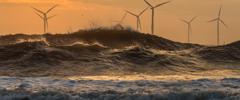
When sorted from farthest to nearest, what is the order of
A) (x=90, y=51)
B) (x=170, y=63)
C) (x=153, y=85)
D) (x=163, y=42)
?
(x=163, y=42) → (x=90, y=51) → (x=170, y=63) → (x=153, y=85)

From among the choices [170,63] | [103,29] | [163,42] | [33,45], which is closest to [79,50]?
[33,45]

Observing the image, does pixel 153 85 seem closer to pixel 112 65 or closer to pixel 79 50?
pixel 112 65

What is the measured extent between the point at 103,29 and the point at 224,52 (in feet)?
98.4

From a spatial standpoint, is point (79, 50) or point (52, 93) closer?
point (52, 93)

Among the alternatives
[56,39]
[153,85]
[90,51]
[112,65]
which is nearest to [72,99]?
[153,85]

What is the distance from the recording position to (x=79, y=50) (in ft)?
152

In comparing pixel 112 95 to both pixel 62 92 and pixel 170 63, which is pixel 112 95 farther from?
pixel 170 63

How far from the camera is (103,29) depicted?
3029 inches

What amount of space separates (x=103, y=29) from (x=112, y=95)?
55.5 meters

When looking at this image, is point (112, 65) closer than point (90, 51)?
Yes

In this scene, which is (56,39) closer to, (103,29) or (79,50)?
(103,29)

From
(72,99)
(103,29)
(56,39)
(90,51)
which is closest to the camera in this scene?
(72,99)

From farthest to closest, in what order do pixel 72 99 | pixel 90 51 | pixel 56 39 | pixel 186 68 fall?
1. pixel 56 39
2. pixel 90 51
3. pixel 186 68
4. pixel 72 99

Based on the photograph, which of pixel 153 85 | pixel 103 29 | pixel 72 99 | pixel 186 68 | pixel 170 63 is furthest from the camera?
pixel 103 29
